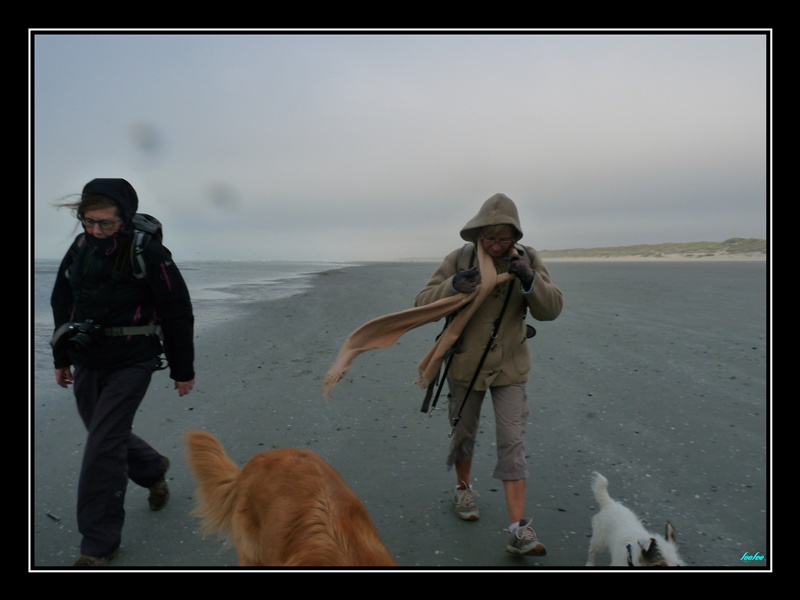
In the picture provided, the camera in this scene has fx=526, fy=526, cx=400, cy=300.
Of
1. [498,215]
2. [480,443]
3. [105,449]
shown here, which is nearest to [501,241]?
[498,215]

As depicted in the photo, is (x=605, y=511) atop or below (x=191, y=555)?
atop

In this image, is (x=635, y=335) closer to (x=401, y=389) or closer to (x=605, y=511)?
(x=401, y=389)

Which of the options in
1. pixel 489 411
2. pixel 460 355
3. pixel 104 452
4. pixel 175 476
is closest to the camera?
pixel 104 452

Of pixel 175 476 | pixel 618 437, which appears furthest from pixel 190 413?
pixel 618 437

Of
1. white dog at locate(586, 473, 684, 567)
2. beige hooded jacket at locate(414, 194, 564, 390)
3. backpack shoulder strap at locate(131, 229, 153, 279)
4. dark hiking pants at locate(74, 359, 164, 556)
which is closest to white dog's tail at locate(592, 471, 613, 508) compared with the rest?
white dog at locate(586, 473, 684, 567)

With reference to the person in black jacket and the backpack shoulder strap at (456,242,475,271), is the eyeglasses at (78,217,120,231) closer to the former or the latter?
the person in black jacket

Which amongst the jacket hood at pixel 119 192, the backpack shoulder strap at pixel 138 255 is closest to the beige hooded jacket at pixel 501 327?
the backpack shoulder strap at pixel 138 255

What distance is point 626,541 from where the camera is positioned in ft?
9.86

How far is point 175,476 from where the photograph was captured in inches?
173

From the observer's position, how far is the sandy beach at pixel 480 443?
346cm

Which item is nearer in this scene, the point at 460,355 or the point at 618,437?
the point at 460,355

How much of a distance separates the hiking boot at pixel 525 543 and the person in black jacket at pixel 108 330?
2.48 m

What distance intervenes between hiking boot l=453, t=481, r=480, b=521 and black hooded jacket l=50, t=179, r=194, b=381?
7.33 ft

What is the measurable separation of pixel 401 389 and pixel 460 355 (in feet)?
10.7
